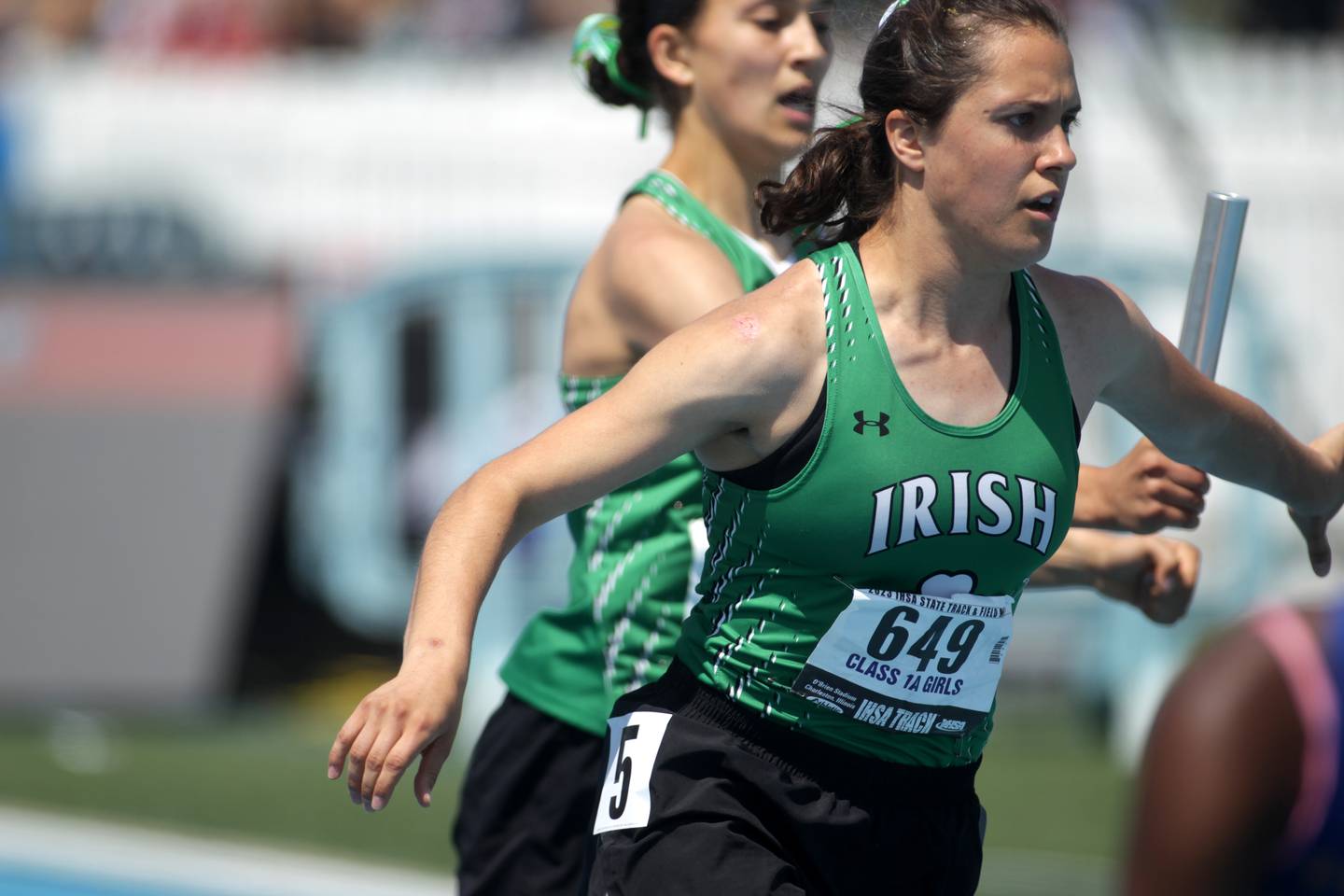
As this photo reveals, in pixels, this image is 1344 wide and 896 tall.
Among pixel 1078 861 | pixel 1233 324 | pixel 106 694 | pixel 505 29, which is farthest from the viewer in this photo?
pixel 505 29

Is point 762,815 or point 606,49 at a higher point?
point 606,49

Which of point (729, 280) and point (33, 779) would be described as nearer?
point (729, 280)

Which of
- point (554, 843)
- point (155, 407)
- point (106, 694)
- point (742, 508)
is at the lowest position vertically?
point (106, 694)

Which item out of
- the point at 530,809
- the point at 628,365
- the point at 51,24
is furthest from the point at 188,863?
the point at 51,24

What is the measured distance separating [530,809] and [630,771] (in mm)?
750

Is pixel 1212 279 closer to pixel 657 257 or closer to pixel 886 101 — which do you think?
pixel 886 101

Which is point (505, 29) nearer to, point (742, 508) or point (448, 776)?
point (448, 776)

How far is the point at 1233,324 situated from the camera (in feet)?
28.3

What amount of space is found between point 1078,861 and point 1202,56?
6126 mm

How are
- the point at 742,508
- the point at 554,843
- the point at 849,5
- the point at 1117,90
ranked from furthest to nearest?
the point at 1117,90
the point at 554,843
the point at 849,5
the point at 742,508

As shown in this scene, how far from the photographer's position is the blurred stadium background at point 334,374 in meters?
7.95

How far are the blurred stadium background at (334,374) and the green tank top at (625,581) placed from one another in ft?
10.4

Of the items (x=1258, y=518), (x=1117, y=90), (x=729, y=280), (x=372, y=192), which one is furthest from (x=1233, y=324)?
(x=729, y=280)

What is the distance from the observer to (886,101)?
270 cm
